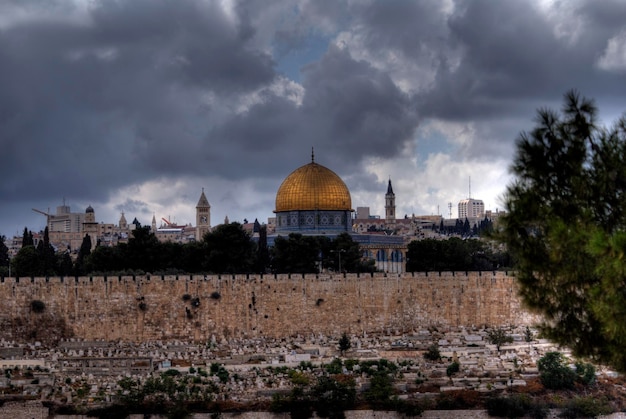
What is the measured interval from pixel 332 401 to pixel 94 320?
1078cm

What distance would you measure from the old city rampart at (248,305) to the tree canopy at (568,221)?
24.5m

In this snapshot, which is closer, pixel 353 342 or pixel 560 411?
pixel 560 411

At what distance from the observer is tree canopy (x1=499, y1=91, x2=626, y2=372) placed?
1446 centimetres

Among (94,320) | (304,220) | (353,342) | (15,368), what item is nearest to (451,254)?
(304,220)

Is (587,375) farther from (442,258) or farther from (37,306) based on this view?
(442,258)

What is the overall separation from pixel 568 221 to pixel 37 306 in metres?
26.8

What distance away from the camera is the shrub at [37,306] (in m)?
38.2

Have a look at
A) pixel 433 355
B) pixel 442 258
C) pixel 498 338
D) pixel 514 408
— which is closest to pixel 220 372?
pixel 433 355

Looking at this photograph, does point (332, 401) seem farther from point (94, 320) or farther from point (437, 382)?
point (94, 320)

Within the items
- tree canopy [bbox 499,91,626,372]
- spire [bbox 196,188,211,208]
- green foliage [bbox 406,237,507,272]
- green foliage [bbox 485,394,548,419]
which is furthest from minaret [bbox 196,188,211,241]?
tree canopy [bbox 499,91,626,372]

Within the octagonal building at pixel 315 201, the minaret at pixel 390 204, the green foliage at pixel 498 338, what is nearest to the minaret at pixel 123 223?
the minaret at pixel 390 204

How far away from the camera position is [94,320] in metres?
38.5

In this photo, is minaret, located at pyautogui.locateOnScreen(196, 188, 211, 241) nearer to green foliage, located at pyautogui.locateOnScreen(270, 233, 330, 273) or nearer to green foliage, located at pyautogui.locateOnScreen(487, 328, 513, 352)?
green foliage, located at pyautogui.locateOnScreen(270, 233, 330, 273)

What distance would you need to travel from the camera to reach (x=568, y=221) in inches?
583
